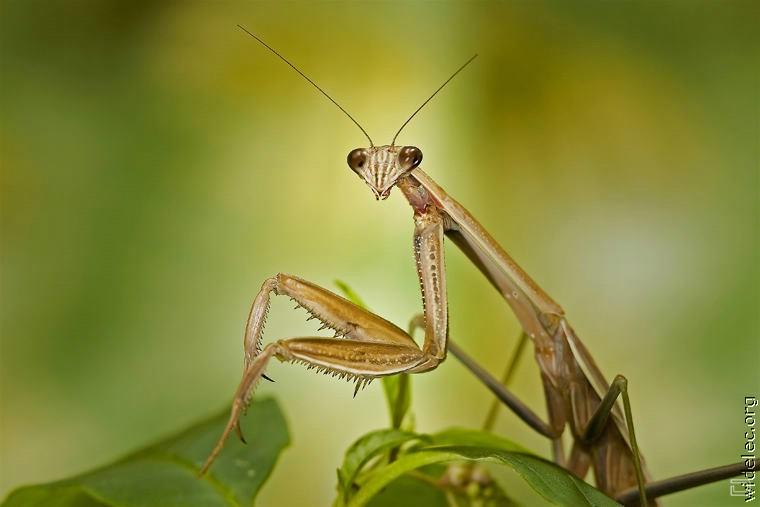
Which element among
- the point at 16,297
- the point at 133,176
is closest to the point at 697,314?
the point at 133,176

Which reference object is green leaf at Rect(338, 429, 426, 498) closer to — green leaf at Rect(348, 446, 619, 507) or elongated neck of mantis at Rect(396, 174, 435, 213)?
green leaf at Rect(348, 446, 619, 507)

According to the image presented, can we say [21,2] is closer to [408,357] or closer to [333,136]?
[333,136]

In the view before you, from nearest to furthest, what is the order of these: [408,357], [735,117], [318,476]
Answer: [408,357], [318,476], [735,117]

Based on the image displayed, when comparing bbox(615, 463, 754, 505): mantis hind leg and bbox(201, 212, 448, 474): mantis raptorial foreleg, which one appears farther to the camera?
bbox(615, 463, 754, 505): mantis hind leg

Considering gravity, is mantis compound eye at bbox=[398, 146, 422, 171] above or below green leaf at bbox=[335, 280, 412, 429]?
above

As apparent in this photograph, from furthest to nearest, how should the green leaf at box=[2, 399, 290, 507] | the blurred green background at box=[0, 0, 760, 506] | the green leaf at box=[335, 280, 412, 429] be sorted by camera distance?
the blurred green background at box=[0, 0, 760, 506], the green leaf at box=[335, 280, 412, 429], the green leaf at box=[2, 399, 290, 507]

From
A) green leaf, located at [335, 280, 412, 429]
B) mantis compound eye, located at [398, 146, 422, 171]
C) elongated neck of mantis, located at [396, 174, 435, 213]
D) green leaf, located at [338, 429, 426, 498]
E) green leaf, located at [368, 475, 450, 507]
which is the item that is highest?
mantis compound eye, located at [398, 146, 422, 171]

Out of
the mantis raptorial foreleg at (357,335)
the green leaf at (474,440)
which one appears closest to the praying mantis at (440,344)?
the mantis raptorial foreleg at (357,335)

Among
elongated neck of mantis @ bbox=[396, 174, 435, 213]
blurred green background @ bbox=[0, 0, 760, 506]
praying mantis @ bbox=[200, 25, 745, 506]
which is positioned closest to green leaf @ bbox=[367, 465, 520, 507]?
praying mantis @ bbox=[200, 25, 745, 506]
